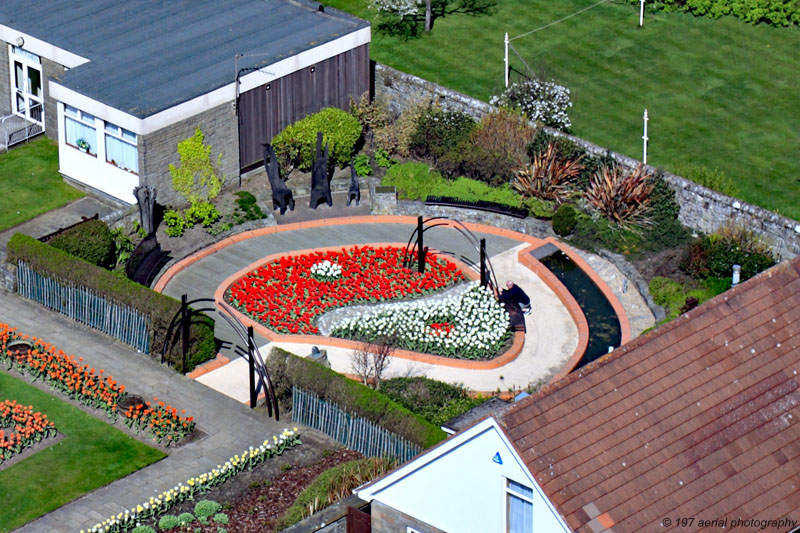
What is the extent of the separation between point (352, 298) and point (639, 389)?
1535 cm

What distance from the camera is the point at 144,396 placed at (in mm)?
39344

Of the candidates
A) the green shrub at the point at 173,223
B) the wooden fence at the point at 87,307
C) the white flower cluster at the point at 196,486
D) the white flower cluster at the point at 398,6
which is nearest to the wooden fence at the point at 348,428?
the white flower cluster at the point at 196,486

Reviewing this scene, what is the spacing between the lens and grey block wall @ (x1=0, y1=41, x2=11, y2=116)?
50.8 meters

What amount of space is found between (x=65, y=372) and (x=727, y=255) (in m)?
17.1

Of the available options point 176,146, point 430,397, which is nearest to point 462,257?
point 430,397

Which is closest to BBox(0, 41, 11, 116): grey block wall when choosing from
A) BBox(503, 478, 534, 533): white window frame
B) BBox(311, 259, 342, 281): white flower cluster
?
BBox(311, 259, 342, 281): white flower cluster

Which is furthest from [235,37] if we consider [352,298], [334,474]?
[334,474]

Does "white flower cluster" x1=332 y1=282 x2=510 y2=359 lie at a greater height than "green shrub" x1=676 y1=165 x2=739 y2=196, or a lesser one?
lesser

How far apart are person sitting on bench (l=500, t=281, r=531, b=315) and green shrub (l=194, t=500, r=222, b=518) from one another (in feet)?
36.5

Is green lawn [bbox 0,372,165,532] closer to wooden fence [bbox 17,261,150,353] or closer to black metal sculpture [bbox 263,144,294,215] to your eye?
wooden fence [bbox 17,261,150,353]

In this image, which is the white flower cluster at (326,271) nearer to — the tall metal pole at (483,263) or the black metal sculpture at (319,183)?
the black metal sculpture at (319,183)

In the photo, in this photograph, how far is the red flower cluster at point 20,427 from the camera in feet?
123

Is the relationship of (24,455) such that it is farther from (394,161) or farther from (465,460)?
(394,161)

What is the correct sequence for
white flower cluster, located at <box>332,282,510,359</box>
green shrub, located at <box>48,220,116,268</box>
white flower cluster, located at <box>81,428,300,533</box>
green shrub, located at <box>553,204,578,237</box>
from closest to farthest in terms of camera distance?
Answer: 1. white flower cluster, located at <box>81,428,300,533</box>
2. white flower cluster, located at <box>332,282,510,359</box>
3. green shrub, located at <box>48,220,116,268</box>
4. green shrub, located at <box>553,204,578,237</box>
